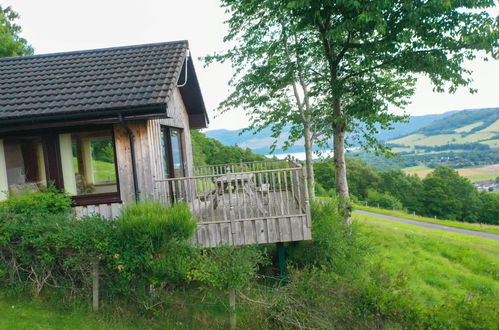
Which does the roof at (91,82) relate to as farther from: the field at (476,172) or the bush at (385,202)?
the field at (476,172)

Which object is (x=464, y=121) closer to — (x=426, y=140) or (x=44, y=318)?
(x=426, y=140)

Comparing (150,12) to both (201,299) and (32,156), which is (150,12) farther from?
(201,299)

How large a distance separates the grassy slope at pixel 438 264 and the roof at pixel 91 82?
756cm

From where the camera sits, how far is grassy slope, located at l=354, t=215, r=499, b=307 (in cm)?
1090

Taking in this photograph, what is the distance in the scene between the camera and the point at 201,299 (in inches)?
266

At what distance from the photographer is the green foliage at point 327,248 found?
7.56 metres

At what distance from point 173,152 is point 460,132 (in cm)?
17023

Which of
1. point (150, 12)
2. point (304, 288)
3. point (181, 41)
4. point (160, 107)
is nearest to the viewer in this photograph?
point (304, 288)

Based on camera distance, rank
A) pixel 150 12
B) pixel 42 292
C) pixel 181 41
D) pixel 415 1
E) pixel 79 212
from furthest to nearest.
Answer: pixel 150 12 → pixel 181 41 → pixel 415 1 → pixel 79 212 → pixel 42 292

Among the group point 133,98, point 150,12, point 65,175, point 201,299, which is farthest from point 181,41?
point 150,12

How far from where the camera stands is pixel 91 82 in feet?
27.9

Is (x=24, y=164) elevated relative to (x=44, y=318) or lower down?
elevated

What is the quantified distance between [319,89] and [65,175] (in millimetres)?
9403

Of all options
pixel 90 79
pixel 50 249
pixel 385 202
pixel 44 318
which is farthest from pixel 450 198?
pixel 44 318
